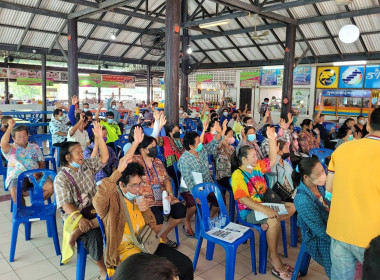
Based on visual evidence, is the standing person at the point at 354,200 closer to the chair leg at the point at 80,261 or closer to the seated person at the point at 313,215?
the seated person at the point at 313,215

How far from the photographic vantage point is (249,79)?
1506cm

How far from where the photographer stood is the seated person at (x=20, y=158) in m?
3.50

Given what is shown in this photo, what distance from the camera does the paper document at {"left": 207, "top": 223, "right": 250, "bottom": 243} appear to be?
103 inches

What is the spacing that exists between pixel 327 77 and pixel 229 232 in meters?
11.5

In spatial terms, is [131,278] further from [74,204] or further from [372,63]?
[372,63]

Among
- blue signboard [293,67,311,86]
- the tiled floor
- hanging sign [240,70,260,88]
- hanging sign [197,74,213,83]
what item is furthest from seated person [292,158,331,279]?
hanging sign [197,74,213,83]

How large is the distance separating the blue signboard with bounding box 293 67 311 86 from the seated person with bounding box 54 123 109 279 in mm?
11899

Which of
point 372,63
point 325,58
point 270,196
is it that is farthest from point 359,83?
point 270,196

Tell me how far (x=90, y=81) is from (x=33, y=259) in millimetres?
13897

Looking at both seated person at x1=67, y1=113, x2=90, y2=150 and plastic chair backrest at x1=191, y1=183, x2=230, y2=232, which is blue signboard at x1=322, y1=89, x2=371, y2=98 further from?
plastic chair backrest at x1=191, y1=183, x2=230, y2=232

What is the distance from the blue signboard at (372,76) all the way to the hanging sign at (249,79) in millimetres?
4804

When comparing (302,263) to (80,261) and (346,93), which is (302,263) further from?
(346,93)

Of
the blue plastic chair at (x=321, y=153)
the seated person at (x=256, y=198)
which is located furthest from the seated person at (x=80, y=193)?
the blue plastic chair at (x=321, y=153)

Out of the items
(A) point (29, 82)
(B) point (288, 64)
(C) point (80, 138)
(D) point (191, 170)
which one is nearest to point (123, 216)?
(D) point (191, 170)
